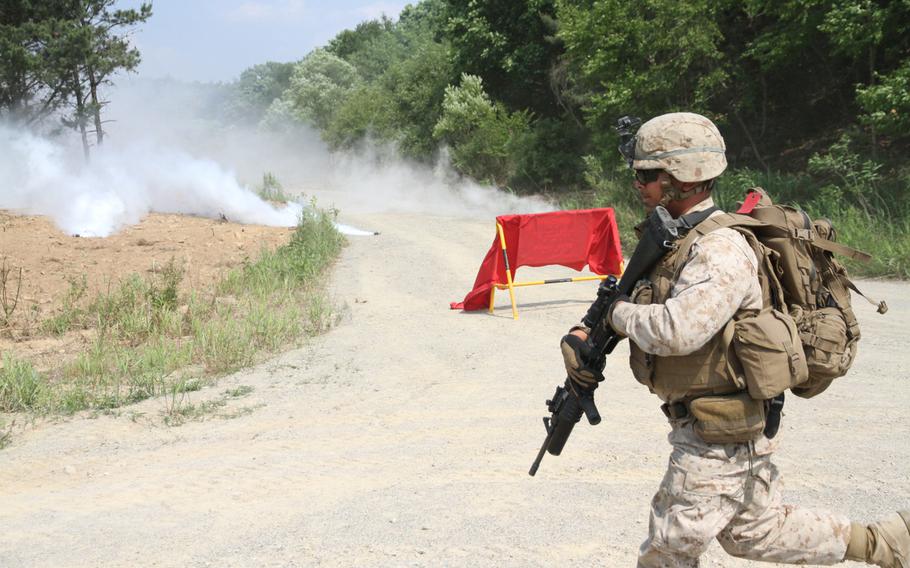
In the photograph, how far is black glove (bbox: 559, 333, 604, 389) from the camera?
3.04m

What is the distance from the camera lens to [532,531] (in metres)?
4.20

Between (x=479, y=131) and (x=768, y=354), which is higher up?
(x=479, y=131)

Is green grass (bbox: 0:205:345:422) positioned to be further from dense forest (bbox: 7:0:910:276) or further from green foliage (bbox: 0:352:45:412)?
dense forest (bbox: 7:0:910:276)

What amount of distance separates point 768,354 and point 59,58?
2710 cm

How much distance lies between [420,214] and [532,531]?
1927 centimetres

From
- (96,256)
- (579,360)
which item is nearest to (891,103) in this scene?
(579,360)

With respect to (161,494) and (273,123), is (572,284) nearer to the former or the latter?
(161,494)

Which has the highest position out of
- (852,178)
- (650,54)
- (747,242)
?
(650,54)

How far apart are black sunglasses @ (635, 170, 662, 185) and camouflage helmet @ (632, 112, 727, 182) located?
1.0 inches

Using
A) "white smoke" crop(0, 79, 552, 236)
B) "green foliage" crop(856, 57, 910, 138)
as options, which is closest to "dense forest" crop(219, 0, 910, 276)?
"green foliage" crop(856, 57, 910, 138)

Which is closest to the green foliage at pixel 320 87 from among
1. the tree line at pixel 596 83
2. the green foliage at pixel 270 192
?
the tree line at pixel 596 83

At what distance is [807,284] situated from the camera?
9.46ft

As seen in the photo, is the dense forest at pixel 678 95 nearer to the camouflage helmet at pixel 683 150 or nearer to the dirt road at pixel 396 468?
the dirt road at pixel 396 468

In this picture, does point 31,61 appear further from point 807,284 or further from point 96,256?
point 807,284
